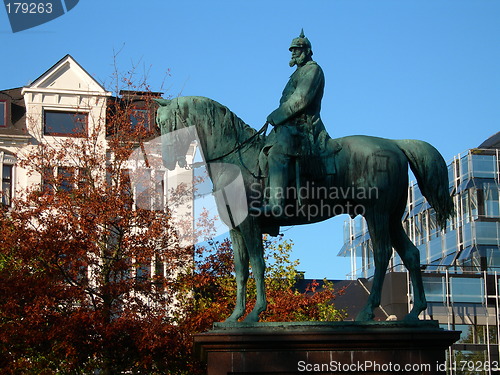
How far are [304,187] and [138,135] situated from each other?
1721 cm

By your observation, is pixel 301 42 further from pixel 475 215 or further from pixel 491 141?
pixel 491 141

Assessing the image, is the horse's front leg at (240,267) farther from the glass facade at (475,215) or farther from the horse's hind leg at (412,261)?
the glass facade at (475,215)

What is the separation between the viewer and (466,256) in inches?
2146

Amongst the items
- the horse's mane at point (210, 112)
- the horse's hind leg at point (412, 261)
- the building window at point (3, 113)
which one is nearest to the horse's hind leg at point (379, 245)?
the horse's hind leg at point (412, 261)

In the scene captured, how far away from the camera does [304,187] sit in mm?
13156

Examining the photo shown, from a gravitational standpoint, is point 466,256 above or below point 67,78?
below

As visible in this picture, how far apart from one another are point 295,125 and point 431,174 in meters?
2.06

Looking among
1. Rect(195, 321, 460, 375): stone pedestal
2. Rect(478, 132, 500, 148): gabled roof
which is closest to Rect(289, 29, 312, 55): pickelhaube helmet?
Rect(195, 321, 460, 375): stone pedestal

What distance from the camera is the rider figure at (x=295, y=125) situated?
1294cm

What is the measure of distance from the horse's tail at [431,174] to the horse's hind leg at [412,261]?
60cm

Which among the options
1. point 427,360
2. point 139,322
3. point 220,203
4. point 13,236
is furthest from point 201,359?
point 13,236

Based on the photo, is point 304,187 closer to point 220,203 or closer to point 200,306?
point 220,203

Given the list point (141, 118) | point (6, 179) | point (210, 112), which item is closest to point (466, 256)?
point (6, 179)

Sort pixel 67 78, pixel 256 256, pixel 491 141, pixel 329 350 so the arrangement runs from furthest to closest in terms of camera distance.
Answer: pixel 491 141, pixel 67 78, pixel 256 256, pixel 329 350
